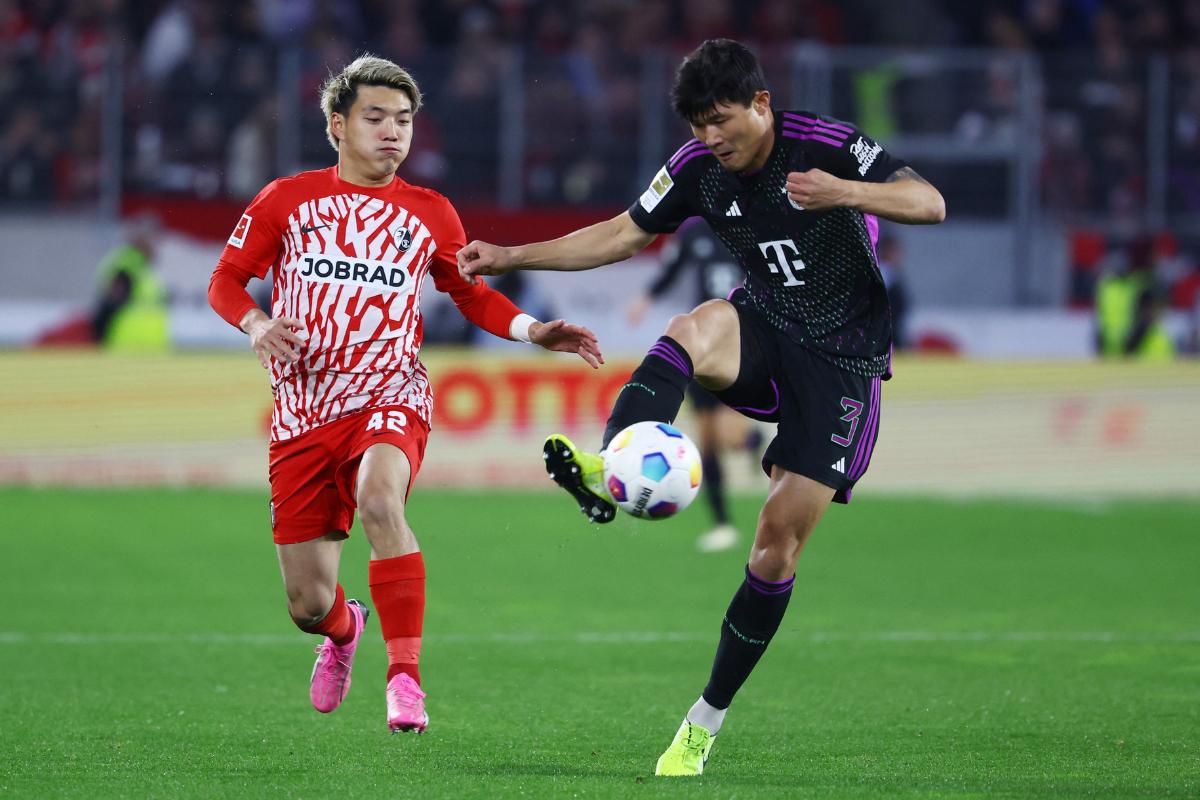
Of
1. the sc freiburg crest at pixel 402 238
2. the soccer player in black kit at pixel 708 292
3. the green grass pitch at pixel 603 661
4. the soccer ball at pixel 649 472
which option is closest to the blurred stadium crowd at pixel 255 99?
the green grass pitch at pixel 603 661

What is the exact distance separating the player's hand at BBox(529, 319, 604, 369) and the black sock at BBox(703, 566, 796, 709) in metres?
0.85

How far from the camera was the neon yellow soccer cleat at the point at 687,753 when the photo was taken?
543cm

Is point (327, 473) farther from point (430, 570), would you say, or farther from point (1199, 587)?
point (1199, 587)

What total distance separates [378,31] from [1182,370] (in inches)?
320

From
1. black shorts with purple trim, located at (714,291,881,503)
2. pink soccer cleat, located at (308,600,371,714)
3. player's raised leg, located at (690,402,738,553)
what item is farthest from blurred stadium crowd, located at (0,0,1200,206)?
→ black shorts with purple trim, located at (714,291,881,503)

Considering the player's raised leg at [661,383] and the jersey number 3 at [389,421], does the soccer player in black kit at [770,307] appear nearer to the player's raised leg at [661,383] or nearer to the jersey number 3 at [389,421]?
the player's raised leg at [661,383]

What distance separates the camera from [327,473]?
5.99 meters

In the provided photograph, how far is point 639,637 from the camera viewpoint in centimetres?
862

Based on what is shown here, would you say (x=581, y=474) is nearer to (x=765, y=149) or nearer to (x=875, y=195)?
(x=875, y=195)

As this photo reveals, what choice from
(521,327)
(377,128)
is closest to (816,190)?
(521,327)

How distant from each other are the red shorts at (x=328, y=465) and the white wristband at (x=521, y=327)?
42 cm

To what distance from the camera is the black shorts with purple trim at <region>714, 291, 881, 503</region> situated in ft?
18.5

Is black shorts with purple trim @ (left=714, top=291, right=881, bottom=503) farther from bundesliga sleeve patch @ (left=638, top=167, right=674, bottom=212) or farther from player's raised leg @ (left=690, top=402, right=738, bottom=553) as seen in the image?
player's raised leg @ (left=690, top=402, right=738, bottom=553)

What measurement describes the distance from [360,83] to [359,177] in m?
0.31
